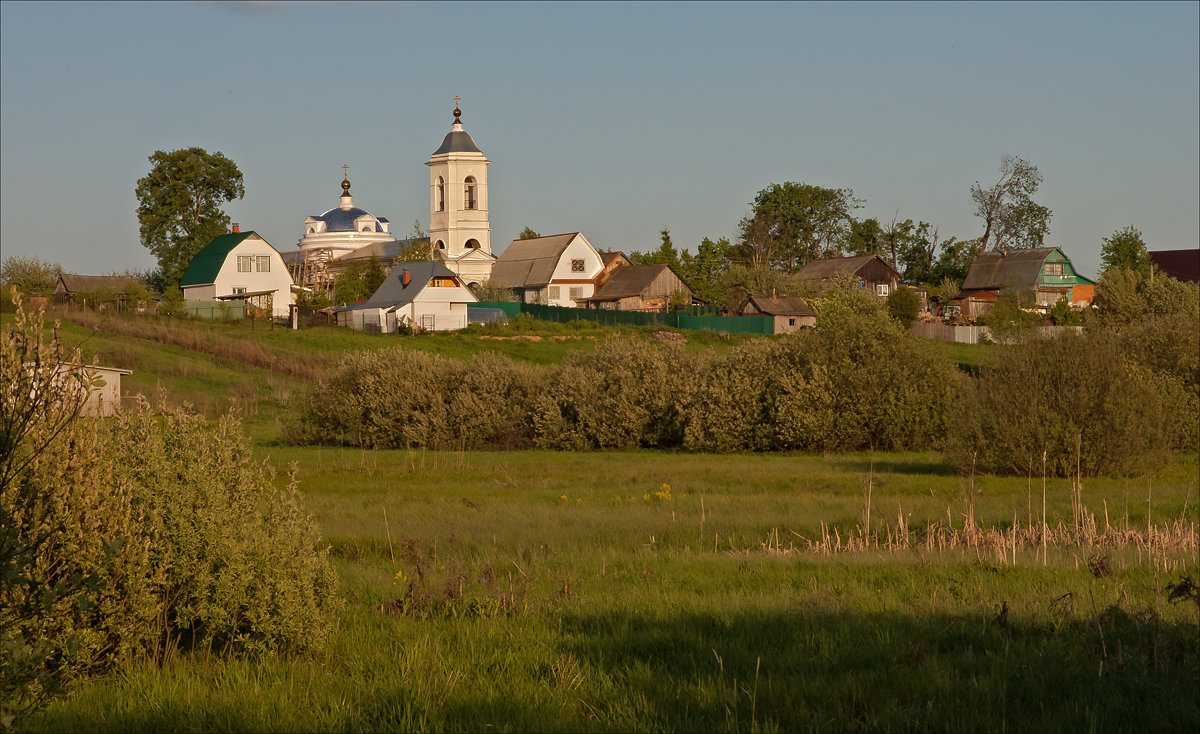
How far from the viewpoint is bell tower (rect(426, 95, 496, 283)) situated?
105 m

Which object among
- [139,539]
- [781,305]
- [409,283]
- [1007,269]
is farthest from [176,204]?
[139,539]

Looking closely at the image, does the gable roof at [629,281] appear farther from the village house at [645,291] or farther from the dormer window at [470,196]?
the dormer window at [470,196]

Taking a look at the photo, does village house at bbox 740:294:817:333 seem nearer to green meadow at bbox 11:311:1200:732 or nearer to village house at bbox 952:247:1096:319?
village house at bbox 952:247:1096:319

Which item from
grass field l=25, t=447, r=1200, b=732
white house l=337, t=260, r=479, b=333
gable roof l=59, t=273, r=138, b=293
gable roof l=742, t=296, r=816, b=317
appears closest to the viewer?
grass field l=25, t=447, r=1200, b=732

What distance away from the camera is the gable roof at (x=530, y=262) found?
9869 centimetres

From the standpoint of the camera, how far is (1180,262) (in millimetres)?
110500

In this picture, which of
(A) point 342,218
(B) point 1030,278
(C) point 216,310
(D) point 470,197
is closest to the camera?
(C) point 216,310

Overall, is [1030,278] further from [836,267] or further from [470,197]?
[470,197]

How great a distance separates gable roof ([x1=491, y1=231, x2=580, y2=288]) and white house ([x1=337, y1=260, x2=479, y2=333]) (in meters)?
21.5

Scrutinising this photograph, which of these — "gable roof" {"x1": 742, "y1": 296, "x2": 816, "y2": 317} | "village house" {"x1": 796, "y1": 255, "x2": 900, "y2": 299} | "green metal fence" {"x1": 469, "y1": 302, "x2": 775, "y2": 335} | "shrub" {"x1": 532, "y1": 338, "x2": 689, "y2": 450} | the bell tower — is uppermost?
the bell tower

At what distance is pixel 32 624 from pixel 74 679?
1.77 feet

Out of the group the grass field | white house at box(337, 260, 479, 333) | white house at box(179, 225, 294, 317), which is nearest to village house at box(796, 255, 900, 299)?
white house at box(337, 260, 479, 333)

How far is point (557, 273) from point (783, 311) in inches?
1012

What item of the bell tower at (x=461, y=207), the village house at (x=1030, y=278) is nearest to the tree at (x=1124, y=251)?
the village house at (x=1030, y=278)
